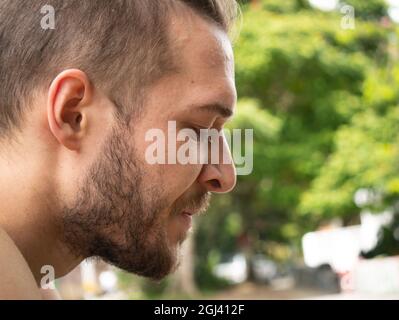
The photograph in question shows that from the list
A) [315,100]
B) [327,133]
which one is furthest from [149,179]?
[315,100]

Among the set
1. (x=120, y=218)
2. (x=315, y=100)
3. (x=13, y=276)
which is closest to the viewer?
(x=13, y=276)

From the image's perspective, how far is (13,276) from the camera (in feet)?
1.41

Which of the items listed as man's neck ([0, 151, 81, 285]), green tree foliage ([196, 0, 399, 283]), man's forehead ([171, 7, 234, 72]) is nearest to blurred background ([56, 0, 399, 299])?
green tree foliage ([196, 0, 399, 283])

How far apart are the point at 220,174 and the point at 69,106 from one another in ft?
0.46

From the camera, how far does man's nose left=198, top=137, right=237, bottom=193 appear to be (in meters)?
0.56

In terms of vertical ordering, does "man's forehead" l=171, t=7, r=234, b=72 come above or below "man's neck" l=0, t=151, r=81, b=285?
above

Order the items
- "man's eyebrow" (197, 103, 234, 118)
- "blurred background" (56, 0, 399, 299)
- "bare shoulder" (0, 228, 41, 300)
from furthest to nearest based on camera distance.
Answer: "blurred background" (56, 0, 399, 299) < "man's eyebrow" (197, 103, 234, 118) < "bare shoulder" (0, 228, 41, 300)

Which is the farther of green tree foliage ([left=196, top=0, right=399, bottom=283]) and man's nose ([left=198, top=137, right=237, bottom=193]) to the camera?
green tree foliage ([left=196, top=0, right=399, bottom=283])

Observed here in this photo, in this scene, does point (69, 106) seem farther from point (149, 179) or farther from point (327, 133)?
point (327, 133)

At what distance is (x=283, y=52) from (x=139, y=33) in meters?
5.28

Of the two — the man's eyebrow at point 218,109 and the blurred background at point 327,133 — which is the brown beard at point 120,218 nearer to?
the man's eyebrow at point 218,109

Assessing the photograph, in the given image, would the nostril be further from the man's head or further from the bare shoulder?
the bare shoulder

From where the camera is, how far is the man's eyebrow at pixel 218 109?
542 millimetres

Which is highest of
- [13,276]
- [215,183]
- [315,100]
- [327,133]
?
[315,100]
